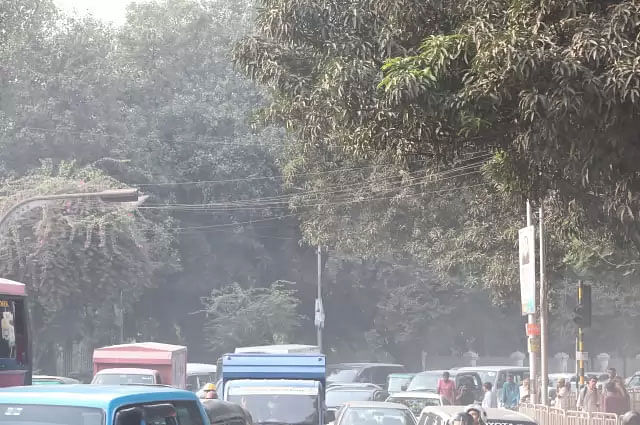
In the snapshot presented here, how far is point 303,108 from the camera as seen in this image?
51.1ft

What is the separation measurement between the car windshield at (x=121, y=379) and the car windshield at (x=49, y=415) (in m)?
17.3

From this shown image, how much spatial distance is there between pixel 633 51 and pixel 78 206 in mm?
31177

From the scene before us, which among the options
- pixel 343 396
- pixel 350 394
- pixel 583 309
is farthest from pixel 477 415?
pixel 350 394

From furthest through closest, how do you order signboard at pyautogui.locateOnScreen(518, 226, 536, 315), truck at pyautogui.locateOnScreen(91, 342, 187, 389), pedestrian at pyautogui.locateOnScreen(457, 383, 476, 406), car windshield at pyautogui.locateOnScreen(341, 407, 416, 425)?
pedestrian at pyautogui.locateOnScreen(457, 383, 476, 406)
truck at pyautogui.locateOnScreen(91, 342, 187, 389)
signboard at pyautogui.locateOnScreen(518, 226, 536, 315)
car windshield at pyautogui.locateOnScreen(341, 407, 416, 425)

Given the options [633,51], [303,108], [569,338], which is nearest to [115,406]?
Result: [633,51]

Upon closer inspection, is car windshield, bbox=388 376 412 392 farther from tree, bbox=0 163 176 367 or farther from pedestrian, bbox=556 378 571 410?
tree, bbox=0 163 176 367

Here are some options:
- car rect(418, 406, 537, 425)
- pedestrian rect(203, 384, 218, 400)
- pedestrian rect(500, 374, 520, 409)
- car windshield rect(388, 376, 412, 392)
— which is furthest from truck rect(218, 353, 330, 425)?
car windshield rect(388, 376, 412, 392)

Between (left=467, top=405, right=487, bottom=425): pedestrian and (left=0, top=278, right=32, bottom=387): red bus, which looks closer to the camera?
(left=467, top=405, right=487, bottom=425): pedestrian

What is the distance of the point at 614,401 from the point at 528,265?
3824 mm

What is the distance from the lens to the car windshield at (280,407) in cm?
1820

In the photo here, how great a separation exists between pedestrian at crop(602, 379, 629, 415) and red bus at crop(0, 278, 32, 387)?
471 inches

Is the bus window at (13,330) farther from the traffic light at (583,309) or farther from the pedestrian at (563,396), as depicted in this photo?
the pedestrian at (563,396)

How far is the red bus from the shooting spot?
1803 centimetres

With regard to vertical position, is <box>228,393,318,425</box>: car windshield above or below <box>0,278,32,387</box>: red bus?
below
